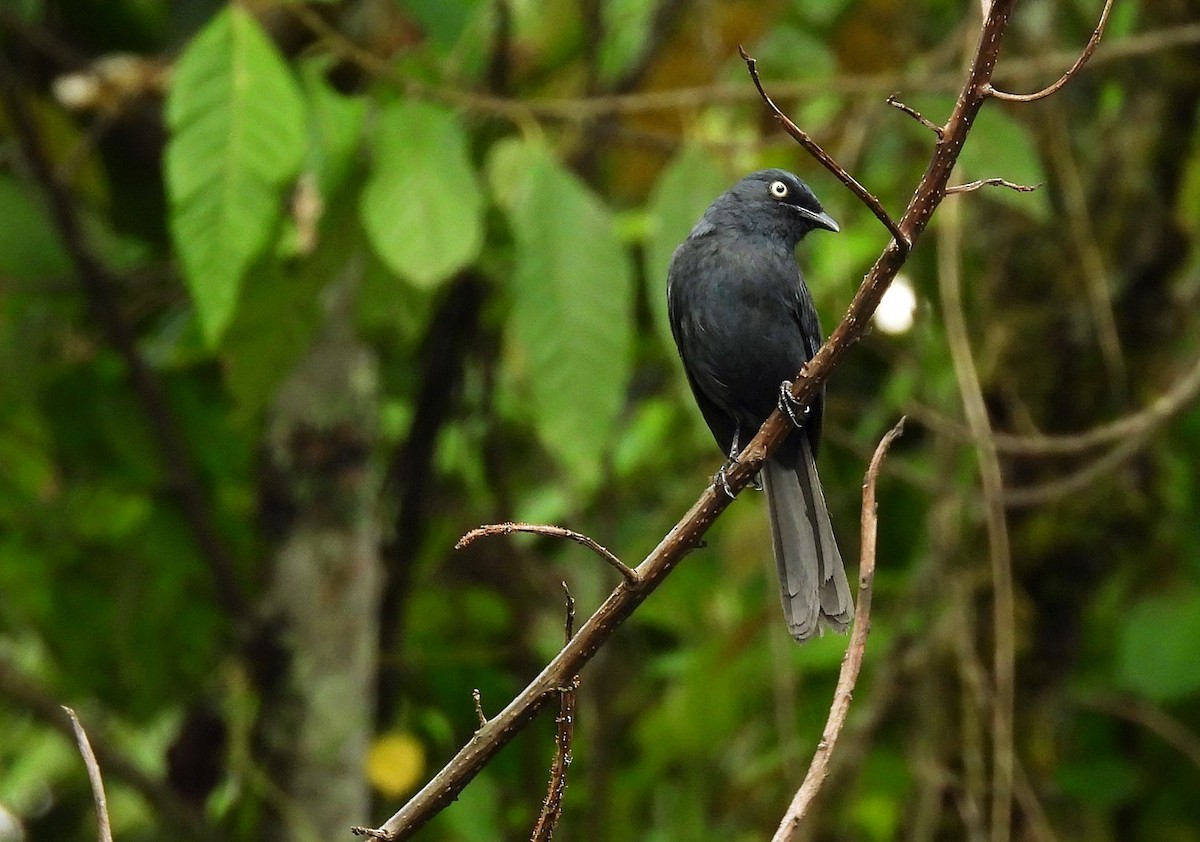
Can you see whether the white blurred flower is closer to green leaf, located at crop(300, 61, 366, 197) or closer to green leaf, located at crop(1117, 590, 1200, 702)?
green leaf, located at crop(1117, 590, 1200, 702)

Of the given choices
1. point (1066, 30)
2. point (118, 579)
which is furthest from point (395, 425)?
point (1066, 30)

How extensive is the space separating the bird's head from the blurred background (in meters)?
0.10

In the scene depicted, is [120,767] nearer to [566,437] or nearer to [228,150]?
[566,437]

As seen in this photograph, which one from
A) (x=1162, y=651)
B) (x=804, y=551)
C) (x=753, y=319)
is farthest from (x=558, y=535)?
(x=1162, y=651)

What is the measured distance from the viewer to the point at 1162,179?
5.21 meters

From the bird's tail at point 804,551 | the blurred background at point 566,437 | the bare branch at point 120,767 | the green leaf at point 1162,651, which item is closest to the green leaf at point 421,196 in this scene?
the blurred background at point 566,437

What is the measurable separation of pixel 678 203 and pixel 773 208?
27 centimetres

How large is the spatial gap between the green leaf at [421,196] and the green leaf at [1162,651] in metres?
2.39

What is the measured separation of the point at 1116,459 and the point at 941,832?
147 cm

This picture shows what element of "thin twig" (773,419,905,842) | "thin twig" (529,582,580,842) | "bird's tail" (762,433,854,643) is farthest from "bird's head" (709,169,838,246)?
"thin twig" (529,582,580,842)

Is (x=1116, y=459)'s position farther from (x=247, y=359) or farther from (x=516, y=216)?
(x=247, y=359)

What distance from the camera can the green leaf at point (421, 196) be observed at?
3432mm

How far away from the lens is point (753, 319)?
3.84 metres

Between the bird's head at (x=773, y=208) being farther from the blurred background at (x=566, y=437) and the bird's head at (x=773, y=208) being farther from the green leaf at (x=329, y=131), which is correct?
the green leaf at (x=329, y=131)
